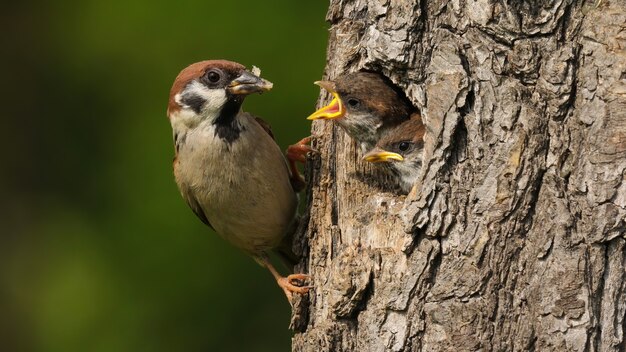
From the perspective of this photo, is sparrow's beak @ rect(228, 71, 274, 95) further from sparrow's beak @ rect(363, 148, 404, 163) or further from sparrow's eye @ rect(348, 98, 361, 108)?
sparrow's beak @ rect(363, 148, 404, 163)

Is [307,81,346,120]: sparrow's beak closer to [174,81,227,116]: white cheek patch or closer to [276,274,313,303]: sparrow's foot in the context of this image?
[174,81,227,116]: white cheek patch

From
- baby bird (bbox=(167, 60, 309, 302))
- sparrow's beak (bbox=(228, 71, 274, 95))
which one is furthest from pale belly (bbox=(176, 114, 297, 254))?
sparrow's beak (bbox=(228, 71, 274, 95))

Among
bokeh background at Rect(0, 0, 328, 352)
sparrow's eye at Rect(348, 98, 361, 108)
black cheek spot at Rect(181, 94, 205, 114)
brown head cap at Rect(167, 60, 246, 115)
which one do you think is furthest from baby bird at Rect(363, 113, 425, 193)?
bokeh background at Rect(0, 0, 328, 352)

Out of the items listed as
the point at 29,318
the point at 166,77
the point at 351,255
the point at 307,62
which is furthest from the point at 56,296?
the point at 351,255

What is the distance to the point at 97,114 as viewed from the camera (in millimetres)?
9172

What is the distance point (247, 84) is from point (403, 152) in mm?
987

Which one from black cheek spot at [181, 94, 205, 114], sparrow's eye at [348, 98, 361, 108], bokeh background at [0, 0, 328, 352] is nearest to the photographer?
sparrow's eye at [348, 98, 361, 108]

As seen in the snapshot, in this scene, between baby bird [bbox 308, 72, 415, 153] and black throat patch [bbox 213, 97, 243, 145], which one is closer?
baby bird [bbox 308, 72, 415, 153]

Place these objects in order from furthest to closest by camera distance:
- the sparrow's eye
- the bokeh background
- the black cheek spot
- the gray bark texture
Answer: the bokeh background
the black cheek spot
the sparrow's eye
the gray bark texture

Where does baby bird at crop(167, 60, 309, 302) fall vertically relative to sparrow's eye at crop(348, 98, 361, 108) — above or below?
below

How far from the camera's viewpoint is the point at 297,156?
5.96 m

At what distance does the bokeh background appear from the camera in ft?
27.8

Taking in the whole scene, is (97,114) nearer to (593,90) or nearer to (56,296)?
(56,296)

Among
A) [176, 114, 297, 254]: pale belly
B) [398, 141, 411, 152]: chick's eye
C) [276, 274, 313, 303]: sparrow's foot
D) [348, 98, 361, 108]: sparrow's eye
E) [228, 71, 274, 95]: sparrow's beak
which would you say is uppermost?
[228, 71, 274, 95]: sparrow's beak
